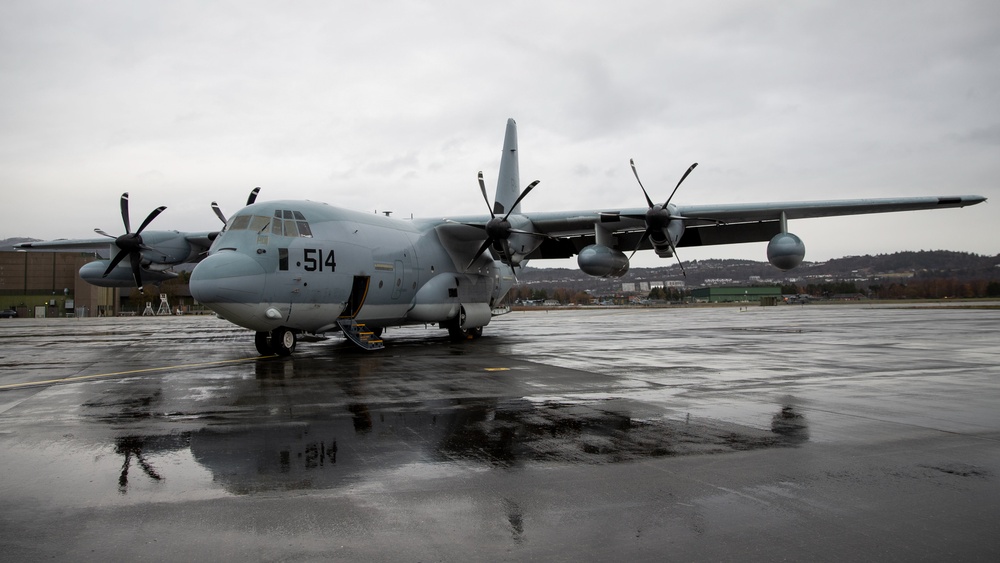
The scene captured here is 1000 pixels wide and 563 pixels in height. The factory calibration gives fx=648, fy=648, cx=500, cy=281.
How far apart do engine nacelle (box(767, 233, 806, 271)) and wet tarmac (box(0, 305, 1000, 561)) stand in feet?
27.2

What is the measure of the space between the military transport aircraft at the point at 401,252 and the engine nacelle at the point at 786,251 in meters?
0.04

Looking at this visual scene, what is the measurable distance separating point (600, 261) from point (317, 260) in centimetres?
955

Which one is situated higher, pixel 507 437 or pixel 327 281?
pixel 327 281

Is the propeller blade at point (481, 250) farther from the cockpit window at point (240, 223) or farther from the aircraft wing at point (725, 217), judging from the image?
the cockpit window at point (240, 223)

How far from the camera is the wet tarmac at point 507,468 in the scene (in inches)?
155

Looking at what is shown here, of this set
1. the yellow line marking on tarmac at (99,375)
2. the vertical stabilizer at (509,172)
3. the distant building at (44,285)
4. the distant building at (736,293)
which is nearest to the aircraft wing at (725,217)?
the vertical stabilizer at (509,172)

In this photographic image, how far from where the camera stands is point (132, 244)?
928 inches

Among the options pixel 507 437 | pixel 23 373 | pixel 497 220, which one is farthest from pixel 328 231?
pixel 507 437

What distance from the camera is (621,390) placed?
10453 millimetres

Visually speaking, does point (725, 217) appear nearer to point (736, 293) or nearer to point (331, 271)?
point (331, 271)

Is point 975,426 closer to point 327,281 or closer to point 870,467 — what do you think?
point 870,467

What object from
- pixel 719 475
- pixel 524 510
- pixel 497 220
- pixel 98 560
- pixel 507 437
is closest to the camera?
pixel 98 560

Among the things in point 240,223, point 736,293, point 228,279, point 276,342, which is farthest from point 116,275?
point 736,293

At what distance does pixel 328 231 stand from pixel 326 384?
320 inches
